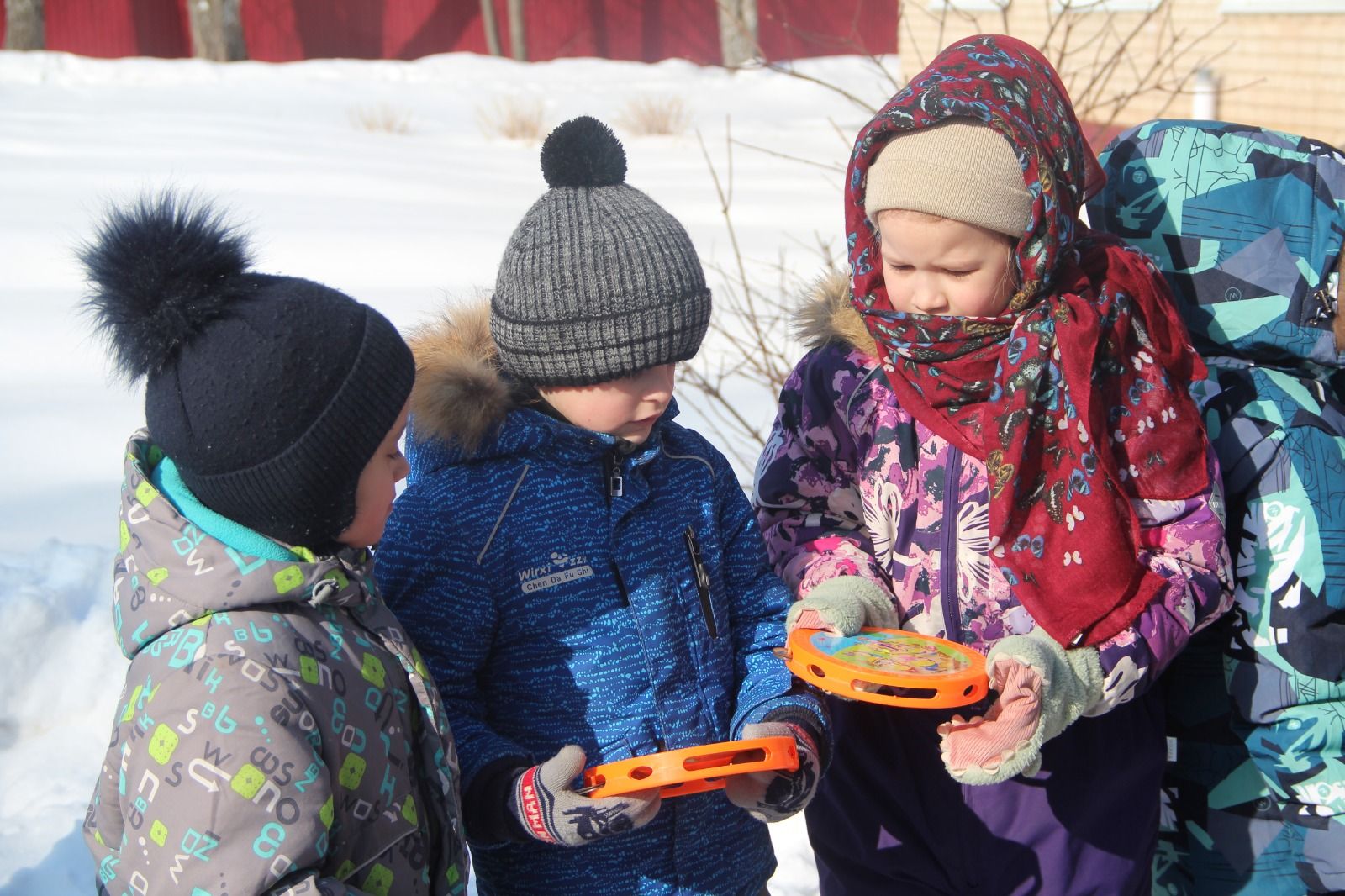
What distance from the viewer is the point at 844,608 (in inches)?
86.4

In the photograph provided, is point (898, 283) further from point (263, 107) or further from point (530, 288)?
point (263, 107)

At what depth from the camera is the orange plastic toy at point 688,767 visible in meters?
1.82

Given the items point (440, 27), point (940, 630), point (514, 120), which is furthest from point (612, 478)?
point (440, 27)

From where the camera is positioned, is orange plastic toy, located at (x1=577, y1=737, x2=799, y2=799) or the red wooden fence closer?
orange plastic toy, located at (x1=577, y1=737, x2=799, y2=799)

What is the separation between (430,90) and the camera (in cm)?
1734

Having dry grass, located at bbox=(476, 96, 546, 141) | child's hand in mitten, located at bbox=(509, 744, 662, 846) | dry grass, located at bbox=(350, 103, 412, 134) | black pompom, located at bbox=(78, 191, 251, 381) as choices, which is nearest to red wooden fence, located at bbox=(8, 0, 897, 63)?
dry grass, located at bbox=(476, 96, 546, 141)

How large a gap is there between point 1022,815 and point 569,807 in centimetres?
93

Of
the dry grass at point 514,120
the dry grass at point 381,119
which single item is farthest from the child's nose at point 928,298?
the dry grass at point 381,119

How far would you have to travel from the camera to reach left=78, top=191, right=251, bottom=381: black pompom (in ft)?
5.60

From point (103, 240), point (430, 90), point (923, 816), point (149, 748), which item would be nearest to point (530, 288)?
point (103, 240)

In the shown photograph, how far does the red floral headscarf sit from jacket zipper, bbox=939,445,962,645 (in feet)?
0.19

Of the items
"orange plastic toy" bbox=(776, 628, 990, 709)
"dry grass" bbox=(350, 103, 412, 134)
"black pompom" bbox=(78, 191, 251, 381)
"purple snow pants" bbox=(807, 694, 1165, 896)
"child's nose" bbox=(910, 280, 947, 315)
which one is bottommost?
"purple snow pants" bbox=(807, 694, 1165, 896)

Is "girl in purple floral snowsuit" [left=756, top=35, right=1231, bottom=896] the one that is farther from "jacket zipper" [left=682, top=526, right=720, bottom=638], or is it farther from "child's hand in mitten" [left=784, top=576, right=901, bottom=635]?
"jacket zipper" [left=682, top=526, right=720, bottom=638]

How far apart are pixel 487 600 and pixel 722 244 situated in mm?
6652
